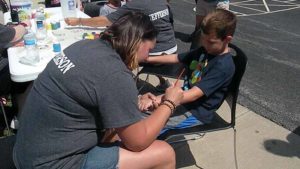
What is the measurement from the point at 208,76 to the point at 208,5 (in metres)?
3.52

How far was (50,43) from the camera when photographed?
280 cm

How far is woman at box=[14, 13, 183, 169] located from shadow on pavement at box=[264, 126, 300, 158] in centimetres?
146

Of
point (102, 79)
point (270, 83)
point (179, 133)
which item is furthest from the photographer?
point (270, 83)

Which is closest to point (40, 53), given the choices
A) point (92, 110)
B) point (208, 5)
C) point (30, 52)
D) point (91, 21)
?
point (30, 52)

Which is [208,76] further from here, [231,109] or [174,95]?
[174,95]

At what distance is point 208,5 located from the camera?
562 centimetres

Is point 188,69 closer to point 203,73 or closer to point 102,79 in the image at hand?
point 203,73

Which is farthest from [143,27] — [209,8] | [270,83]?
[209,8]

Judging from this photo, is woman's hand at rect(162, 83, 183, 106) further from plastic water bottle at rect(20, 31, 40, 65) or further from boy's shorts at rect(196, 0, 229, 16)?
boy's shorts at rect(196, 0, 229, 16)

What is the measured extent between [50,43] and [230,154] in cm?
173

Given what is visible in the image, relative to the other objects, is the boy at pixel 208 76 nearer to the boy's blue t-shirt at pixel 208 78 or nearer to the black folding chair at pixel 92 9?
the boy's blue t-shirt at pixel 208 78

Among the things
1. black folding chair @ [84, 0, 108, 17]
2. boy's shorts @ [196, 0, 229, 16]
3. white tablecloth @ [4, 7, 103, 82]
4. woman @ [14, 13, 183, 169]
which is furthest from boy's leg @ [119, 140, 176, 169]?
boy's shorts @ [196, 0, 229, 16]

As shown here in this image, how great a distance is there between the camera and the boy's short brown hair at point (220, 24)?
91.9 inches

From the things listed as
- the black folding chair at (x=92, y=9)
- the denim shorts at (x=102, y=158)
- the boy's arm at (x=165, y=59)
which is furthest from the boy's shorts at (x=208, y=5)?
the denim shorts at (x=102, y=158)
